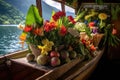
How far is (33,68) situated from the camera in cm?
210

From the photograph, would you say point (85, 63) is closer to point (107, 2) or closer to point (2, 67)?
point (2, 67)

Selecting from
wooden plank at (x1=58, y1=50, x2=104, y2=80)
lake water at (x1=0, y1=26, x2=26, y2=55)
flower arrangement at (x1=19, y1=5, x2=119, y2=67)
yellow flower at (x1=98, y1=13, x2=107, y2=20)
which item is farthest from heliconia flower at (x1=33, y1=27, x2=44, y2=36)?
yellow flower at (x1=98, y1=13, x2=107, y2=20)

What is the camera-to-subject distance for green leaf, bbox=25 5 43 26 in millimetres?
2045

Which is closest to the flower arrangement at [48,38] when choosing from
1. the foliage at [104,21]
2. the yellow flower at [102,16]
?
Answer: the foliage at [104,21]

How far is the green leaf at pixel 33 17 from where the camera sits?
2045 mm

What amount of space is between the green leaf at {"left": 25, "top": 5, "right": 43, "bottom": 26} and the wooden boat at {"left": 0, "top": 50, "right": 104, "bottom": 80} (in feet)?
1.56

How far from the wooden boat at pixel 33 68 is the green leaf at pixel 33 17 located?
476mm

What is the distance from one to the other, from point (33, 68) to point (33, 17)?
581 mm

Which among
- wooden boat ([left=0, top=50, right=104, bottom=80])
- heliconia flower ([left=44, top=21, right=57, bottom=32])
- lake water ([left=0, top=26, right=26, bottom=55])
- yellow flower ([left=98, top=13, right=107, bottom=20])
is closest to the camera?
wooden boat ([left=0, top=50, right=104, bottom=80])

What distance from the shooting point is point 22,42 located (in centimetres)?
218

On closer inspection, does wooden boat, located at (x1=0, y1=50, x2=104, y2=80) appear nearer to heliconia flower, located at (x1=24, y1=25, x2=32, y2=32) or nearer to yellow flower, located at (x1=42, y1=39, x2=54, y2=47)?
yellow flower, located at (x1=42, y1=39, x2=54, y2=47)

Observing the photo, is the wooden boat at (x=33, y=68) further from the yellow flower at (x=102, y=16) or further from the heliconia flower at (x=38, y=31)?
the yellow flower at (x=102, y=16)

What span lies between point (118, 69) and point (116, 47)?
2.00ft

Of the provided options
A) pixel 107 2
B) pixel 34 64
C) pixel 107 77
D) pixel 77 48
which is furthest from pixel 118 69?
pixel 34 64
